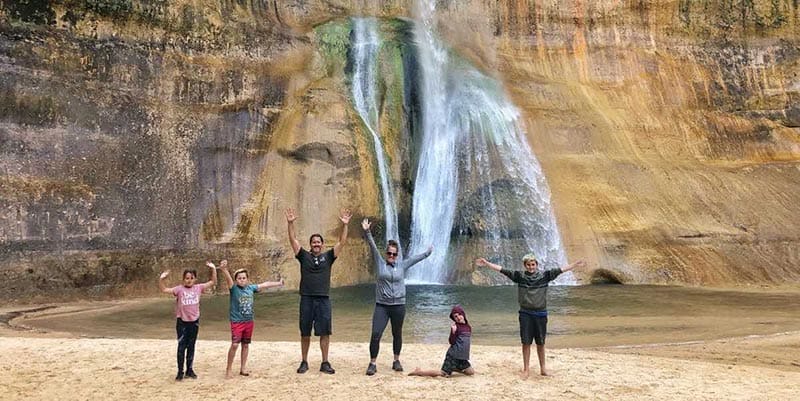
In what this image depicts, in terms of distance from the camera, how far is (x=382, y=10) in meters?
29.3

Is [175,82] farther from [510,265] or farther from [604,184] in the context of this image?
[604,184]

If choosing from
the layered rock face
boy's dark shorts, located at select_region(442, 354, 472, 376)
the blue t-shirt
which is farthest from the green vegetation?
boy's dark shorts, located at select_region(442, 354, 472, 376)

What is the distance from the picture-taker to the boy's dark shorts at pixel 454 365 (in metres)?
8.19

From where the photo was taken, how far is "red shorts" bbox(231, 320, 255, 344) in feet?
26.0

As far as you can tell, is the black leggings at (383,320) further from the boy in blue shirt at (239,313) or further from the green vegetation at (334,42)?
the green vegetation at (334,42)

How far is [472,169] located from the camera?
1015 inches

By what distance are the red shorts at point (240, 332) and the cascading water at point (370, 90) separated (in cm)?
1667

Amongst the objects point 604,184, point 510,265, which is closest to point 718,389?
point 510,265

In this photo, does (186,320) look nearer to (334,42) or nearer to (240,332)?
(240,332)

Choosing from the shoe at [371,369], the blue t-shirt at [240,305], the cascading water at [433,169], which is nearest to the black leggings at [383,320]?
the shoe at [371,369]

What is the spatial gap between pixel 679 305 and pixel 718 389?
406 inches

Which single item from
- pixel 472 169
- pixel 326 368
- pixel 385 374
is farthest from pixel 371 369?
pixel 472 169

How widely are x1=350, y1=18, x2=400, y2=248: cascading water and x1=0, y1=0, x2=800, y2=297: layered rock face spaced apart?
603mm

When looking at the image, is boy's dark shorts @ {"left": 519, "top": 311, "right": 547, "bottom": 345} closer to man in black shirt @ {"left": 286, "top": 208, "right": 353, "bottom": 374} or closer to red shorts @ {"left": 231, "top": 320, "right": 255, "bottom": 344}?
man in black shirt @ {"left": 286, "top": 208, "right": 353, "bottom": 374}
